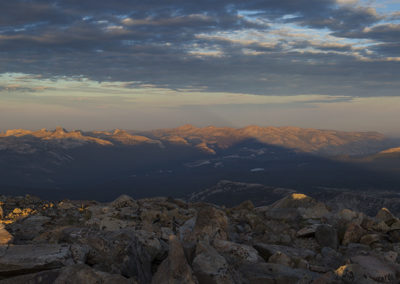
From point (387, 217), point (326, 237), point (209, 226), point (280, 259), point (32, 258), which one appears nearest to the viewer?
point (32, 258)

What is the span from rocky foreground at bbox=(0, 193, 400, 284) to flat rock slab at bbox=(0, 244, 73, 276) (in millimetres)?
29

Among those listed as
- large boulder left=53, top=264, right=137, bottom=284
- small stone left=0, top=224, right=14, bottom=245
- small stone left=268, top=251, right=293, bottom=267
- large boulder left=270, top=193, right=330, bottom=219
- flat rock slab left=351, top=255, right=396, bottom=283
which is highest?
large boulder left=53, top=264, right=137, bottom=284

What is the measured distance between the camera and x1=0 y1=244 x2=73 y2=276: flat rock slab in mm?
11719

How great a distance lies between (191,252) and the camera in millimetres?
14312

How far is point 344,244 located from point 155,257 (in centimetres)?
1537

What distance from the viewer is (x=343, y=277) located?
13.8 metres

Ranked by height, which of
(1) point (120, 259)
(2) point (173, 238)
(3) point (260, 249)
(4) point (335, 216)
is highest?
(2) point (173, 238)

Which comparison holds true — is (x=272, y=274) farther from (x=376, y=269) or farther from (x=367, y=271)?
(x=376, y=269)

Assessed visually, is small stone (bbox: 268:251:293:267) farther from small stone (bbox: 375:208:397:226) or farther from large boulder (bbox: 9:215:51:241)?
small stone (bbox: 375:208:397:226)

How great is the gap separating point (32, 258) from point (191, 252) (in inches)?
223

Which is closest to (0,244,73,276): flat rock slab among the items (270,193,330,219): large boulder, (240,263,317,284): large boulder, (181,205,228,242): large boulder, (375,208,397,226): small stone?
(240,263,317,284): large boulder

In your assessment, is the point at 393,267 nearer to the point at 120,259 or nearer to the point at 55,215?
the point at 120,259

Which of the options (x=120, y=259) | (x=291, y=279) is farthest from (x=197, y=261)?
(x=291, y=279)

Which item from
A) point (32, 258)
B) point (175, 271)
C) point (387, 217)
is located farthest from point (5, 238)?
point (387, 217)
